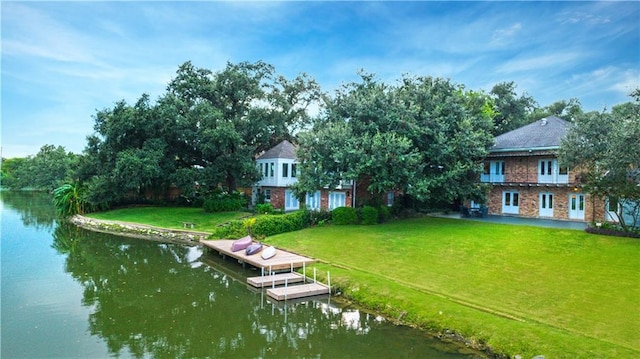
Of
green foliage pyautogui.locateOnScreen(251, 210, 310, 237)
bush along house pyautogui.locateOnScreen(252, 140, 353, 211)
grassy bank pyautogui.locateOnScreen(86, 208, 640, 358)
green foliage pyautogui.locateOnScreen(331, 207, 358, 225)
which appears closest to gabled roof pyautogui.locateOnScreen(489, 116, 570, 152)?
grassy bank pyautogui.locateOnScreen(86, 208, 640, 358)

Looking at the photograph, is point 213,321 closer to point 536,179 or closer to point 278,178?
point 536,179

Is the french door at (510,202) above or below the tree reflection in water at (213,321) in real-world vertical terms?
above

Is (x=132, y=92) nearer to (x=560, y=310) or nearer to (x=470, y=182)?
(x=470, y=182)

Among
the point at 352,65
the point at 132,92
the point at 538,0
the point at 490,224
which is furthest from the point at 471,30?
the point at 132,92

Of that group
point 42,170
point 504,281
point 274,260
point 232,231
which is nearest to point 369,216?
point 232,231

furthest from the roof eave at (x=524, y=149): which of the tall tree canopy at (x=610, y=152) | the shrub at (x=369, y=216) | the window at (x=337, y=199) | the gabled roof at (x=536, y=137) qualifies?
the window at (x=337, y=199)

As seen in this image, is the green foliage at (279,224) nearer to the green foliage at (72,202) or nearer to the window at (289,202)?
the window at (289,202)
